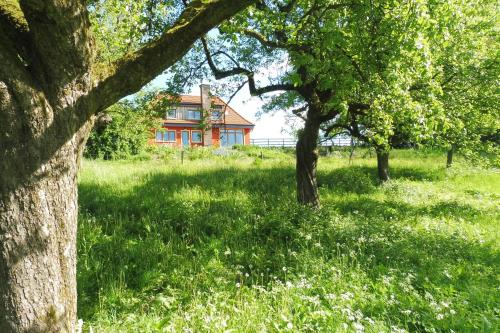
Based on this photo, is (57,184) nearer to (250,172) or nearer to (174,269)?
(174,269)

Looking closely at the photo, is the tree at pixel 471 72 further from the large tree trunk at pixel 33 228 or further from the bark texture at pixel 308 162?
the large tree trunk at pixel 33 228

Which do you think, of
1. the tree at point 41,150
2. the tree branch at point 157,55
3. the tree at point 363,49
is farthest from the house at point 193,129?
the tree at point 41,150

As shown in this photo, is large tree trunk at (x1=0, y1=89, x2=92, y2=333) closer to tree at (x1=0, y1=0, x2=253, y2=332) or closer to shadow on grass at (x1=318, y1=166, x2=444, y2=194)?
tree at (x1=0, y1=0, x2=253, y2=332)

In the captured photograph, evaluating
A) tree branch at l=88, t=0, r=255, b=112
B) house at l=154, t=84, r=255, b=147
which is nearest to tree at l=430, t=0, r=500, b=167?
tree branch at l=88, t=0, r=255, b=112

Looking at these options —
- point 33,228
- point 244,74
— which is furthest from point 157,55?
point 244,74

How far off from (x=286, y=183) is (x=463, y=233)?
709cm

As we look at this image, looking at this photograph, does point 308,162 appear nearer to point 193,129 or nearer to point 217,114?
point 217,114

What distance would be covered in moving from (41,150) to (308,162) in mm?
8698

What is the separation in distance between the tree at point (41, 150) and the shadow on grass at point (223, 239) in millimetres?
1748

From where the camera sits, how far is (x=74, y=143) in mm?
3766

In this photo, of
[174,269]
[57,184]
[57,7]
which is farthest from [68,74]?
[174,269]

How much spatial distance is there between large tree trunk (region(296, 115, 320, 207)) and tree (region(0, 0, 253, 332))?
810 centimetres

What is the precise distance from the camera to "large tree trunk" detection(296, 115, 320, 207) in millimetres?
11133

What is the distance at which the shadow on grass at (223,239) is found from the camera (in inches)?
247
